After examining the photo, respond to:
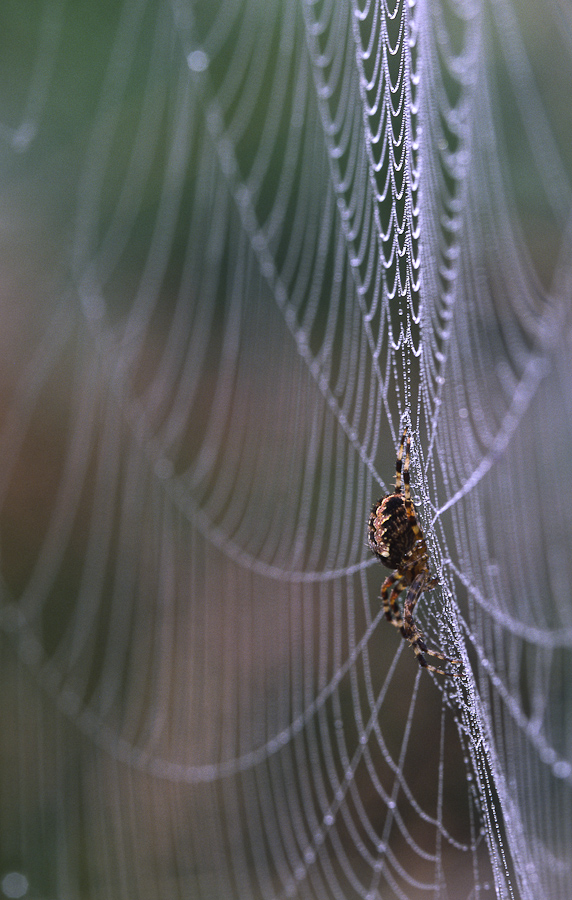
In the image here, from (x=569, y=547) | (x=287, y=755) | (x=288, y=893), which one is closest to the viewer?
(x=569, y=547)

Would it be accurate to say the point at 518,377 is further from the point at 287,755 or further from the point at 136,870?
the point at 136,870

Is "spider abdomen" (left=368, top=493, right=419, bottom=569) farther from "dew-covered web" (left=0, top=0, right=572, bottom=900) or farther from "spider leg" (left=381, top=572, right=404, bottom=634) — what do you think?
"dew-covered web" (left=0, top=0, right=572, bottom=900)

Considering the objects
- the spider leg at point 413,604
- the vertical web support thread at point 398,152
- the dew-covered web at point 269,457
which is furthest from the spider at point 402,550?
the vertical web support thread at point 398,152

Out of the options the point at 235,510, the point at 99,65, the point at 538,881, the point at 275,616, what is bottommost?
the point at 538,881

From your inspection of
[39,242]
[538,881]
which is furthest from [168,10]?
[538,881]

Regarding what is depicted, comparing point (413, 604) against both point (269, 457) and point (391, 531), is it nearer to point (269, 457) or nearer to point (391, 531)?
point (391, 531)

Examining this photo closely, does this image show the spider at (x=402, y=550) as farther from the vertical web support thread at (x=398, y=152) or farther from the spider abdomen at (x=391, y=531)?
the vertical web support thread at (x=398, y=152)
